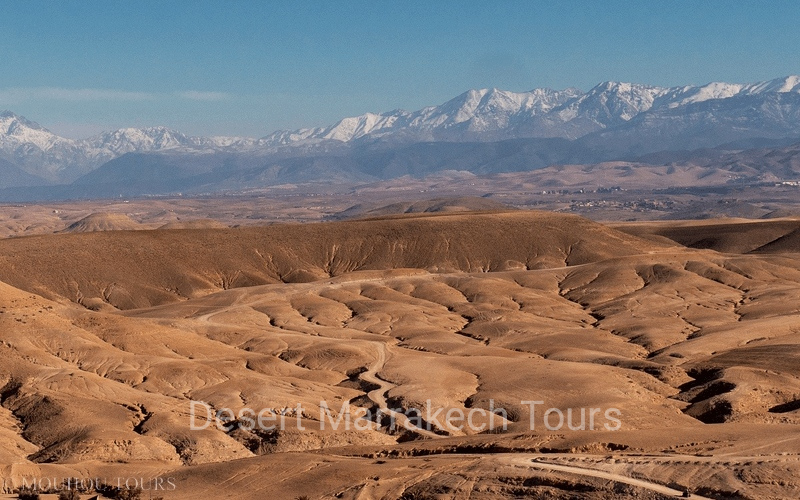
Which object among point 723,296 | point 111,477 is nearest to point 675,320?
point 723,296

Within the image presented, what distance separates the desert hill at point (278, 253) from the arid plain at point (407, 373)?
23.5 inches

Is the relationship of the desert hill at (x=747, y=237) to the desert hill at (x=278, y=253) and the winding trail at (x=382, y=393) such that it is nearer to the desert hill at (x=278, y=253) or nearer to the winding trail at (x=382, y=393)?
the desert hill at (x=278, y=253)

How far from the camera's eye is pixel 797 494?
3916cm

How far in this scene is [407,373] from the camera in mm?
74312

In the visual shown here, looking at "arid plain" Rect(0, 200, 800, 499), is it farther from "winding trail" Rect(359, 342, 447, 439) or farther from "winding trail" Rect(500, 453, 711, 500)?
"winding trail" Rect(359, 342, 447, 439)

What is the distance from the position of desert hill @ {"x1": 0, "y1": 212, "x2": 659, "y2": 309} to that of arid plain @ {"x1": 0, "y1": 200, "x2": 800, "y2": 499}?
0.60 metres

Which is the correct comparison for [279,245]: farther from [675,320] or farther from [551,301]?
[675,320]

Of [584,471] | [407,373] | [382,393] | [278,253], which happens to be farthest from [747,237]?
[584,471]

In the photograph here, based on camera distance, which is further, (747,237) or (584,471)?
(747,237)

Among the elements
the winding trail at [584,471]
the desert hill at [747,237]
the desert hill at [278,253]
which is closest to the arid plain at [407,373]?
the winding trail at [584,471]

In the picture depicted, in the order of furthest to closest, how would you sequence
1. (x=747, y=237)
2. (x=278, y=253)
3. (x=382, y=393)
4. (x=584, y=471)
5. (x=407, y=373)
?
(x=747, y=237), (x=278, y=253), (x=407, y=373), (x=382, y=393), (x=584, y=471)

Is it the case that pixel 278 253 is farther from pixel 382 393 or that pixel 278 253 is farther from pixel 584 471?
pixel 584 471

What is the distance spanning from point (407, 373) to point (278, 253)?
8558cm

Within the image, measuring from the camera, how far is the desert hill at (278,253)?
13825cm
